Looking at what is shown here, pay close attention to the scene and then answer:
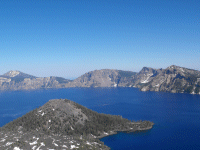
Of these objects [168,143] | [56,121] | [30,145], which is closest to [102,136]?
[56,121]

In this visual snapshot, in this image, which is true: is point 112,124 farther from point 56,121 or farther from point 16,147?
point 16,147

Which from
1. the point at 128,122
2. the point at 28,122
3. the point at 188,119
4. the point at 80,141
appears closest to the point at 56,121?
the point at 28,122

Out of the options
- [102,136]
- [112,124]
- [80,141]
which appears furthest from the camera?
[112,124]

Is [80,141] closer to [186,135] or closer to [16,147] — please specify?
[16,147]

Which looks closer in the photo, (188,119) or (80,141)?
(80,141)

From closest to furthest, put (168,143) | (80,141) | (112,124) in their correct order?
(80,141) → (168,143) → (112,124)

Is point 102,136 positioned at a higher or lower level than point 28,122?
lower
